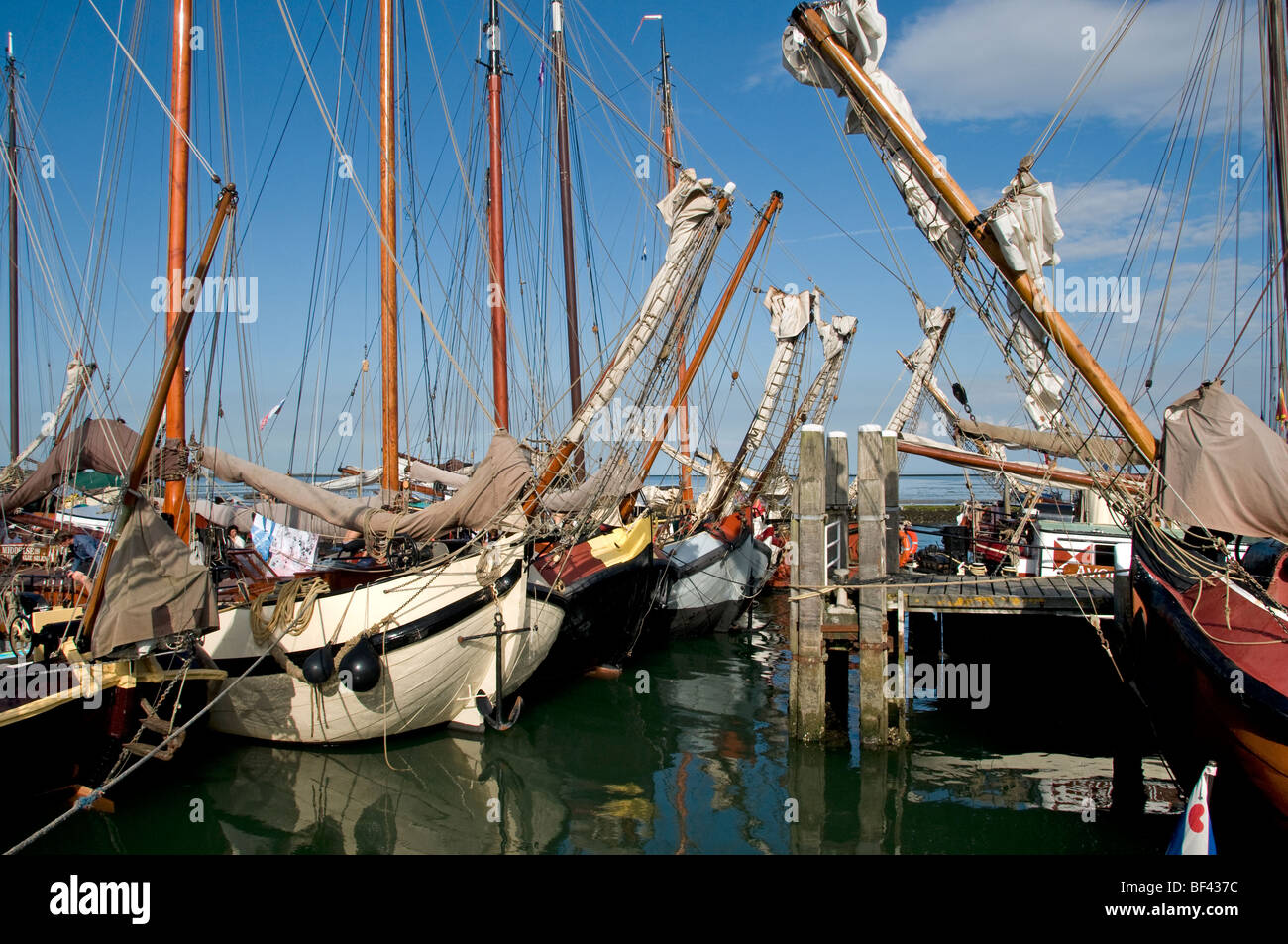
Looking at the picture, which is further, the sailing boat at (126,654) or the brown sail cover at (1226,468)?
the brown sail cover at (1226,468)

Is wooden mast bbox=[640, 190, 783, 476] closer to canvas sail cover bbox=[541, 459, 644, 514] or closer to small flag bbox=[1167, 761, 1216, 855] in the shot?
canvas sail cover bbox=[541, 459, 644, 514]

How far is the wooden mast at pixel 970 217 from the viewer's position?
10.2 m

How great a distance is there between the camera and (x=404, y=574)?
36.4ft

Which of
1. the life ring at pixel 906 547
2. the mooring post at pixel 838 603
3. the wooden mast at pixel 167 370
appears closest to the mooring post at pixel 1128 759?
the mooring post at pixel 838 603

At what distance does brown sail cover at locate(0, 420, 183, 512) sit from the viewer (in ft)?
33.3

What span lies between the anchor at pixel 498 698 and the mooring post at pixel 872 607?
508 centimetres

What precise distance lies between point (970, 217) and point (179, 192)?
10898mm

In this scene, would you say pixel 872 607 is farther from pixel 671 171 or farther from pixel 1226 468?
pixel 671 171

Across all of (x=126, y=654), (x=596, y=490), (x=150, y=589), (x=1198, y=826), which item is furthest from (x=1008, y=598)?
(x=126, y=654)

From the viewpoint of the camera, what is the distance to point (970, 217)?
10.6 meters

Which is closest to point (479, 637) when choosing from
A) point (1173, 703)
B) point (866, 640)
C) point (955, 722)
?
point (866, 640)

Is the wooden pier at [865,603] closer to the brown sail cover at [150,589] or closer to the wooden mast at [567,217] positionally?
the brown sail cover at [150,589]
